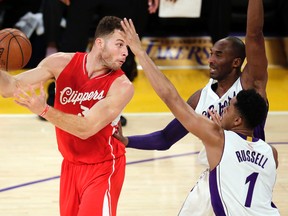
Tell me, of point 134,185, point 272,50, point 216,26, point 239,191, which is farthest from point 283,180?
point 272,50

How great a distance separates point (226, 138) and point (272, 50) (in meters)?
7.26

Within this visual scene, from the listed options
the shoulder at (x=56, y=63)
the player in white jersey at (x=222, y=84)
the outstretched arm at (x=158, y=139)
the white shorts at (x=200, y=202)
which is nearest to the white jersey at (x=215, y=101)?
the player in white jersey at (x=222, y=84)

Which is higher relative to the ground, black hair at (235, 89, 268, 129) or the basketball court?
black hair at (235, 89, 268, 129)

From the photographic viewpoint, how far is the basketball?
19.0 ft

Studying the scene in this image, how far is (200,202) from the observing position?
Answer: 16.6 feet

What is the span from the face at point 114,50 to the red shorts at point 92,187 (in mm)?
669

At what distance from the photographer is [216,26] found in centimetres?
1043

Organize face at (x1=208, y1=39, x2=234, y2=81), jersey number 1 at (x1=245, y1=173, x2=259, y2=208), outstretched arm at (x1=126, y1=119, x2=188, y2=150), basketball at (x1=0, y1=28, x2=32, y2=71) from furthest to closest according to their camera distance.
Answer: basketball at (x1=0, y1=28, x2=32, y2=71) → face at (x1=208, y1=39, x2=234, y2=81) → outstretched arm at (x1=126, y1=119, x2=188, y2=150) → jersey number 1 at (x1=245, y1=173, x2=259, y2=208)

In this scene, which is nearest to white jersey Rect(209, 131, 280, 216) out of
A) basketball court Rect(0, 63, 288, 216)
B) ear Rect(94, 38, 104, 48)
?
ear Rect(94, 38, 104, 48)

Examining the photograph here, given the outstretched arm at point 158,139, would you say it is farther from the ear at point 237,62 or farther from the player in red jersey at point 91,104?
the ear at point 237,62

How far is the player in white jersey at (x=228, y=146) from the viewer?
174 inches

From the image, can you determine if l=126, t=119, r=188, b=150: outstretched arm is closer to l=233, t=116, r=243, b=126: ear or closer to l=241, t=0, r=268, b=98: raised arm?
l=241, t=0, r=268, b=98: raised arm

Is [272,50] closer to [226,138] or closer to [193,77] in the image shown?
[193,77]

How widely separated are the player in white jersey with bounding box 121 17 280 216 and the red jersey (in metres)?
0.59
